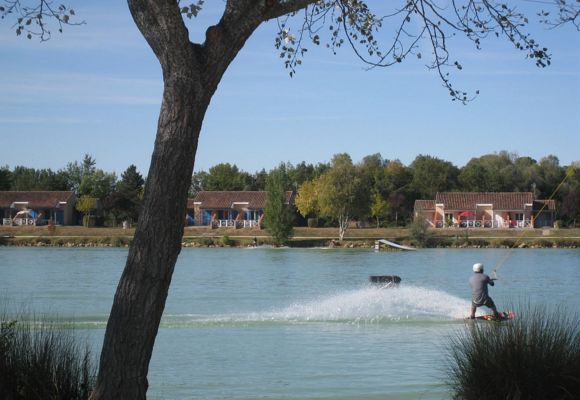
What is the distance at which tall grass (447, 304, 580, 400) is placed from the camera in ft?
32.1

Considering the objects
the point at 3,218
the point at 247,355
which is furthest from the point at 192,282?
the point at 3,218

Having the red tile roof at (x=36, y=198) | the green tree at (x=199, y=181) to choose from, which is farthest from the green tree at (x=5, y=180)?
the green tree at (x=199, y=181)

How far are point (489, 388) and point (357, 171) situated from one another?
287ft

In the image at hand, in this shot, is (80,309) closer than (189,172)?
No

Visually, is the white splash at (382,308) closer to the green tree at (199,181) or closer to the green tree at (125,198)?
the green tree at (125,198)

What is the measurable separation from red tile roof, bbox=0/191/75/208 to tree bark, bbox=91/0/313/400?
104466mm

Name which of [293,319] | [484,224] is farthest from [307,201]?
[293,319]

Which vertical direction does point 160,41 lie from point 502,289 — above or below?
above

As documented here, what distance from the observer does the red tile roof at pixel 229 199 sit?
110m

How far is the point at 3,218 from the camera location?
354 feet

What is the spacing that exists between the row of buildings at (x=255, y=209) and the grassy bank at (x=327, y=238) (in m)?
11.2

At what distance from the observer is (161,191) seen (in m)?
8.07

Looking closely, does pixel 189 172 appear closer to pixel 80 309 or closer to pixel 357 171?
pixel 80 309

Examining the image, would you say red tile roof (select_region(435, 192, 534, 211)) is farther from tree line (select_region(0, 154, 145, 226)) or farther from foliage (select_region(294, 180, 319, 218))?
tree line (select_region(0, 154, 145, 226))
